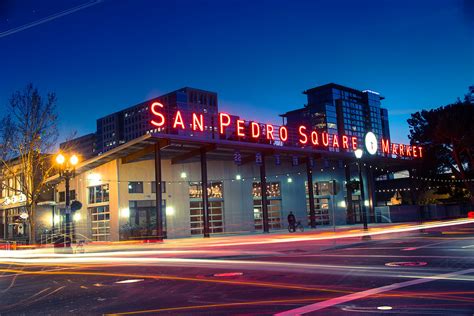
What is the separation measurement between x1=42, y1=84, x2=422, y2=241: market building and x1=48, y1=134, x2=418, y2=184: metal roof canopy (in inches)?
3.3

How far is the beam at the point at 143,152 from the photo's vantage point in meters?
32.3

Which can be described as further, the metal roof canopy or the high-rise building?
the high-rise building

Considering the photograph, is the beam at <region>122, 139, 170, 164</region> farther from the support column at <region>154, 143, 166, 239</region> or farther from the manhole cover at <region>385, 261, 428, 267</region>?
the manhole cover at <region>385, 261, 428, 267</region>

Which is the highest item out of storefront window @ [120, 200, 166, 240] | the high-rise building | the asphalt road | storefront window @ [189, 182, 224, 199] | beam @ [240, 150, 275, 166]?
the high-rise building

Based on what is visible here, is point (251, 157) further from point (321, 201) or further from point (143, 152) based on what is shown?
→ point (321, 201)

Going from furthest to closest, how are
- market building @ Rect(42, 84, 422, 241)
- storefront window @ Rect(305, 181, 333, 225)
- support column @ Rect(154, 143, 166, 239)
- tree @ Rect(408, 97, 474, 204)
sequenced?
tree @ Rect(408, 97, 474, 204) < storefront window @ Rect(305, 181, 333, 225) < market building @ Rect(42, 84, 422, 241) < support column @ Rect(154, 143, 166, 239)

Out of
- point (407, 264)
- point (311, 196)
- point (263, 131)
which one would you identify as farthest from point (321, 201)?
point (407, 264)

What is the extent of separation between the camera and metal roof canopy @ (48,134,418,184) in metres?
32.3

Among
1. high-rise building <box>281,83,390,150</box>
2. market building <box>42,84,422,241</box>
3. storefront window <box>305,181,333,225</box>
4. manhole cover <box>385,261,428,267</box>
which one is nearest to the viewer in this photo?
manhole cover <box>385,261,428,267</box>

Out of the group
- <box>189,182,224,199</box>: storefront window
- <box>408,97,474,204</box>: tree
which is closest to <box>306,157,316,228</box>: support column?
<box>189,182,224,199</box>: storefront window

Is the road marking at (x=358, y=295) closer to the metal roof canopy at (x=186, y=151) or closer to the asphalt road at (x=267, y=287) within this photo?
the asphalt road at (x=267, y=287)

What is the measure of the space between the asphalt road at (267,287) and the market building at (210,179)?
1276cm

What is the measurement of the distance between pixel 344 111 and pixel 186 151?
406ft

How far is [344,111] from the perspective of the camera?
154 m
